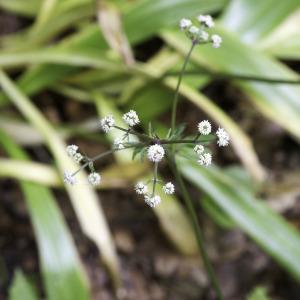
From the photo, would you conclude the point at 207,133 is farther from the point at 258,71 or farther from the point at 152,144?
the point at 258,71

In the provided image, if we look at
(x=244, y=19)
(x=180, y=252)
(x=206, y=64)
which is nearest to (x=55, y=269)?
(x=180, y=252)

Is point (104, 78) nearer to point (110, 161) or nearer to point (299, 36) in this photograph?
point (110, 161)

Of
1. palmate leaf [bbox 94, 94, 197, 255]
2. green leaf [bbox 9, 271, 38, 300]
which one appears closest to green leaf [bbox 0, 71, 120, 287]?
palmate leaf [bbox 94, 94, 197, 255]

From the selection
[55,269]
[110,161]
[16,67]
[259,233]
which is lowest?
[259,233]

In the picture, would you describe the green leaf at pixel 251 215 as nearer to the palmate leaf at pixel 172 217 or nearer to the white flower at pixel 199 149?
the palmate leaf at pixel 172 217

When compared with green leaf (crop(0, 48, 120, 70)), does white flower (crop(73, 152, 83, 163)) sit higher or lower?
lower

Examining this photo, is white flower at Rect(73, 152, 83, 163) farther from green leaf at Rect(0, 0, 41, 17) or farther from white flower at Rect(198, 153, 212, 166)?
green leaf at Rect(0, 0, 41, 17)

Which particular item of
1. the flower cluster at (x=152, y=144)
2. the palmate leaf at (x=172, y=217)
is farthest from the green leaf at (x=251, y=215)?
the flower cluster at (x=152, y=144)
